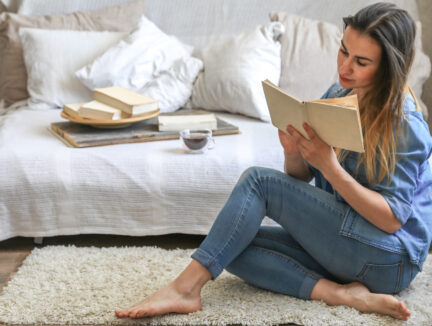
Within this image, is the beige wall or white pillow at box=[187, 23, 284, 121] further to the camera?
the beige wall

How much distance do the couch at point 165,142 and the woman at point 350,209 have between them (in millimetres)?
438

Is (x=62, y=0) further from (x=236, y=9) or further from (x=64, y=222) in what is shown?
(x=64, y=222)

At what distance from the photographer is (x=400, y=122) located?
54.4 inches

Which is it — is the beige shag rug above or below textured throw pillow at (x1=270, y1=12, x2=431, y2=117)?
below

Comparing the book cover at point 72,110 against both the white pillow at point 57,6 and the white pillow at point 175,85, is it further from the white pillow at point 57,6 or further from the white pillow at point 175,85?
the white pillow at point 57,6

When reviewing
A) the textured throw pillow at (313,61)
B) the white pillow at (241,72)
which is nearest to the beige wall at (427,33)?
the textured throw pillow at (313,61)

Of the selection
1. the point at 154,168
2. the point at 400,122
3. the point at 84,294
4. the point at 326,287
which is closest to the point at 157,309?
the point at 84,294

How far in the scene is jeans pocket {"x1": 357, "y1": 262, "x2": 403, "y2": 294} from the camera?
4.82ft

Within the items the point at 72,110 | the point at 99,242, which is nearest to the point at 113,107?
the point at 72,110

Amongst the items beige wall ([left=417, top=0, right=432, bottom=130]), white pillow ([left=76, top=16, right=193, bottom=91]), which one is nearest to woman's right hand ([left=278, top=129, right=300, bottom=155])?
white pillow ([left=76, top=16, right=193, bottom=91])

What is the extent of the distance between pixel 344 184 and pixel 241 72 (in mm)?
1163

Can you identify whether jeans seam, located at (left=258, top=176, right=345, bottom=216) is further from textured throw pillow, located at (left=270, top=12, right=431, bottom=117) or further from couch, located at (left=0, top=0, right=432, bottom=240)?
textured throw pillow, located at (left=270, top=12, right=431, bottom=117)

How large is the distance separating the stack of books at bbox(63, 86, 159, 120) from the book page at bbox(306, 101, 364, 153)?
1026 millimetres

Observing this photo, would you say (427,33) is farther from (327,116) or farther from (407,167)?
(327,116)
